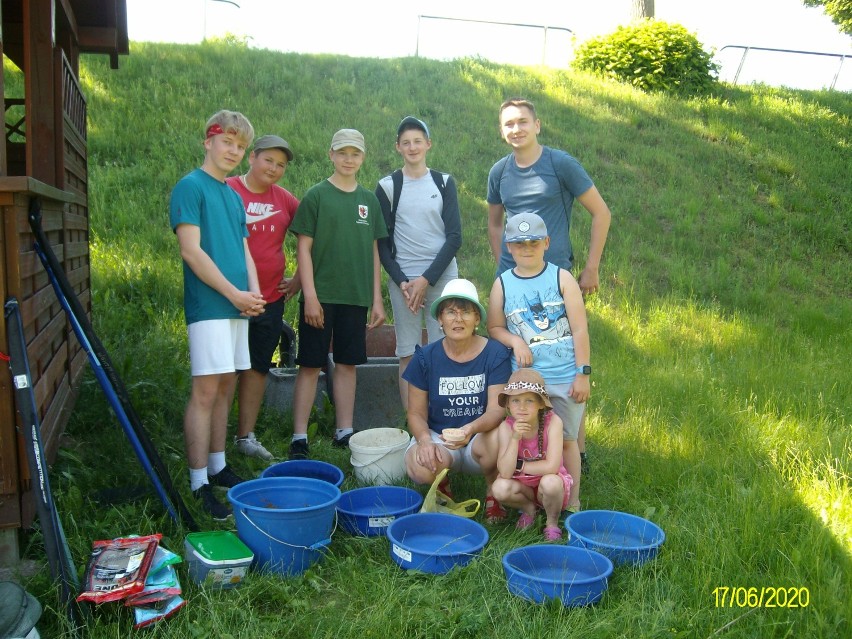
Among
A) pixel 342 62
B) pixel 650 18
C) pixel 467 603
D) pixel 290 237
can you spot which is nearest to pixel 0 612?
A: pixel 467 603

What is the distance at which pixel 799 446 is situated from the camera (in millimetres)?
4469

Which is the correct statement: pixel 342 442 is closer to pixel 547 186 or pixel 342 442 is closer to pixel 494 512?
pixel 494 512

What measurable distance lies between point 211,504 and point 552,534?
169cm

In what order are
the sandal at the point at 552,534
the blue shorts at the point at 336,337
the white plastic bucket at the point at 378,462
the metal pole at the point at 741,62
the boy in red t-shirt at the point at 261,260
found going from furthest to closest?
the metal pole at the point at 741,62, the blue shorts at the point at 336,337, the boy in red t-shirt at the point at 261,260, the white plastic bucket at the point at 378,462, the sandal at the point at 552,534

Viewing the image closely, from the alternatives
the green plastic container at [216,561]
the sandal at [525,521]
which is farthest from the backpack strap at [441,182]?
the green plastic container at [216,561]

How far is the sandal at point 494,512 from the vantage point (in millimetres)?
3775

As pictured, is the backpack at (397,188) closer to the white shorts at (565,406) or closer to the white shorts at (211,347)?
the white shorts at (211,347)

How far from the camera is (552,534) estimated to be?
3539 mm

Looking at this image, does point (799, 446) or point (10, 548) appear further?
point (799, 446)

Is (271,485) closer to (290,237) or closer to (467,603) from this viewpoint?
(467,603)

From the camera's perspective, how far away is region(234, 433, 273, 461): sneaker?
4566mm

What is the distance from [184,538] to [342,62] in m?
12.5

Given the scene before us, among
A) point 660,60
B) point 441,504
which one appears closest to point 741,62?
point 660,60
